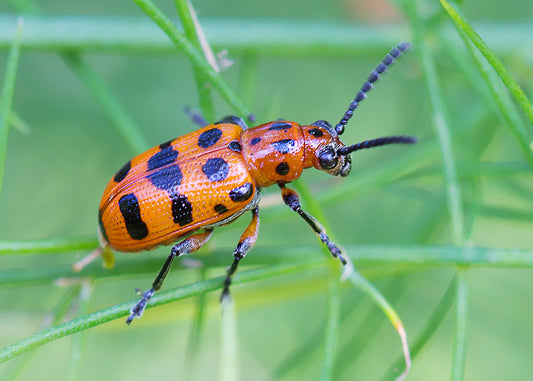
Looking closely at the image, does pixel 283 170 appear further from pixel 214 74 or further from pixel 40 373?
pixel 40 373

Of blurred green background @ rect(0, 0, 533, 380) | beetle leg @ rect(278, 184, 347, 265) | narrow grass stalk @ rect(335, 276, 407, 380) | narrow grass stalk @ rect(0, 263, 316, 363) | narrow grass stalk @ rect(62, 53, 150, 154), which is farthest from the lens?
blurred green background @ rect(0, 0, 533, 380)

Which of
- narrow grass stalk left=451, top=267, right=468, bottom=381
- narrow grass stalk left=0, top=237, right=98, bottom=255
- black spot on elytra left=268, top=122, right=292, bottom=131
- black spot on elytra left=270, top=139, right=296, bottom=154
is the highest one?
black spot on elytra left=268, top=122, right=292, bottom=131

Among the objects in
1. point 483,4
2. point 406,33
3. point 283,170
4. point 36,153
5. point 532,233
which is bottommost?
point 283,170

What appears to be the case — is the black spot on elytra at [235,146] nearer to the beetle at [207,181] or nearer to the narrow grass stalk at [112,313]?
the beetle at [207,181]

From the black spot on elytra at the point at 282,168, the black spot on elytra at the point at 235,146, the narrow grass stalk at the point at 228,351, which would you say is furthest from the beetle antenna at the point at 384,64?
the narrow grass stalk at the point at 228,351

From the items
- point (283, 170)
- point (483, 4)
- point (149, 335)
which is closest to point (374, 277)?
point (283, 170)

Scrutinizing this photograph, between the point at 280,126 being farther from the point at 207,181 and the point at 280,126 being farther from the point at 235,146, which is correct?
the point at 207,181

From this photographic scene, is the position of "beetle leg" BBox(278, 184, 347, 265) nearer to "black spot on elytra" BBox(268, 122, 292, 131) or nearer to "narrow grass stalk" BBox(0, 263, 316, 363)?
"narrow grass stalk" BBox(0, 263, 316, 363)

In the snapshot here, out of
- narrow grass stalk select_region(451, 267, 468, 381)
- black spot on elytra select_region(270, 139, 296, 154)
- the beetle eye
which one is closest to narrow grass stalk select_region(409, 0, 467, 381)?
narrow grass stalk select_region(451, 267, 468, 381)

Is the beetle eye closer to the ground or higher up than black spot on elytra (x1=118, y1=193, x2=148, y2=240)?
higher up
